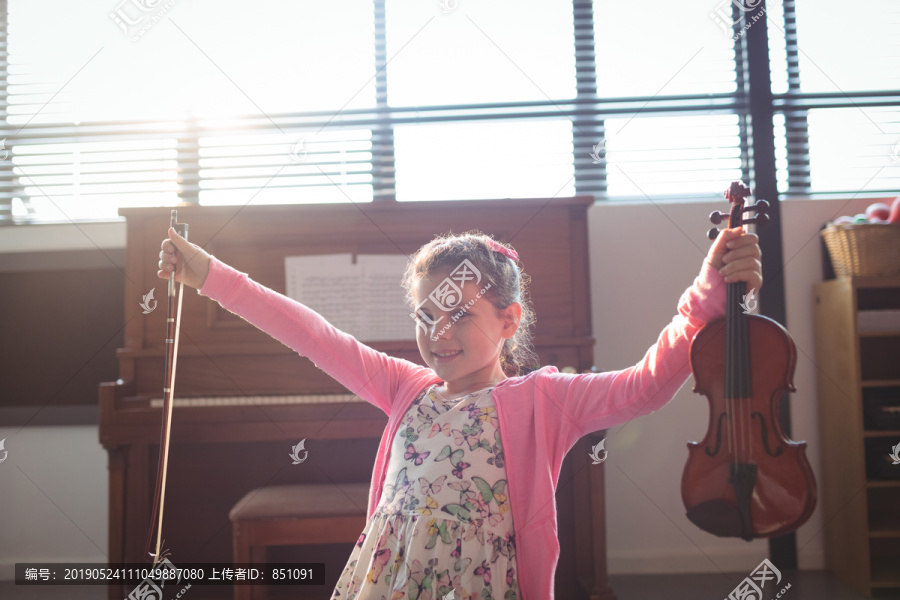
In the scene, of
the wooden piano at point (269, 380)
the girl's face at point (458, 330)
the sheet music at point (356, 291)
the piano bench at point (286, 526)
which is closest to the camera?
the girl's face at point (458, 330)

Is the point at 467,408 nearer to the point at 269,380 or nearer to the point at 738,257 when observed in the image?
the point at 738,257

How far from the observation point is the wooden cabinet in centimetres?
238

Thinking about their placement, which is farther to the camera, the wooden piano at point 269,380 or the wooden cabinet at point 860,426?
the wooden cabinet at point 860,426

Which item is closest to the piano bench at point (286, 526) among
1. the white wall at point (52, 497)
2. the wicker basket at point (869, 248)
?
the white wall at point (52, 497)

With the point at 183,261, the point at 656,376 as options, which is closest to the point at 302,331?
the point at 183,261

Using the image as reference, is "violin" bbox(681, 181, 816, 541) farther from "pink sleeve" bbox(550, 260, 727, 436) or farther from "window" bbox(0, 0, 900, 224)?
"window" bbox(0, 0, 900, 224)

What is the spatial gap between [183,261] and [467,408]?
25.5 inches

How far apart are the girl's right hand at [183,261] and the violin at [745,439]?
0.96 m

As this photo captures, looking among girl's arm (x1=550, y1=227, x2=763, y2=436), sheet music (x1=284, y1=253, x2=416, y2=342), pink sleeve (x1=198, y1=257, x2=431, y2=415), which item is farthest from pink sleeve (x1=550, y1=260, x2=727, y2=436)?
sheet music (x1=284, y1=253, x2=416, y2=342)

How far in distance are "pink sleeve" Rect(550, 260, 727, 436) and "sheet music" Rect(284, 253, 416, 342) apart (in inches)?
45.8

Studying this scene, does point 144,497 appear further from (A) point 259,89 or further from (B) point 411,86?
(B) point 411,86

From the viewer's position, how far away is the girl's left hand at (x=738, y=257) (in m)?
1.01

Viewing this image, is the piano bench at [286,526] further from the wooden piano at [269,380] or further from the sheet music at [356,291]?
the sheet music at [356,291]

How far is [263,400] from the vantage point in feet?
6.94
